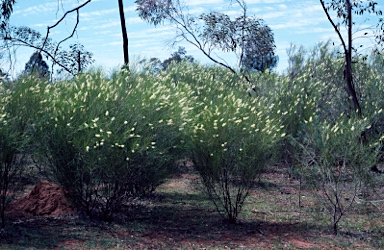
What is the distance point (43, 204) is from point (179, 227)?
2424 millimetres

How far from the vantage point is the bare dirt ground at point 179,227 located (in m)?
8.46

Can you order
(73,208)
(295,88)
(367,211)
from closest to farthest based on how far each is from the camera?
1. (73,208)
2. (367,211)
3. (295,88)

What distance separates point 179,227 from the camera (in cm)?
968

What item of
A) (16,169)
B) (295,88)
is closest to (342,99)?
(295,88)

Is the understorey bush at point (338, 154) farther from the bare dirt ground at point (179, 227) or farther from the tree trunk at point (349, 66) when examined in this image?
the tree trunk at point (349, 66)

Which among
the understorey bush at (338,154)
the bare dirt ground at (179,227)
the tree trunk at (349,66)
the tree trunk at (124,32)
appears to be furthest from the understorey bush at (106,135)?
the tree trunk at (124,32)

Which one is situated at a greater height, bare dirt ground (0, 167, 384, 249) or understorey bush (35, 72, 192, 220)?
understorey bush (35, 72, 192, 220)

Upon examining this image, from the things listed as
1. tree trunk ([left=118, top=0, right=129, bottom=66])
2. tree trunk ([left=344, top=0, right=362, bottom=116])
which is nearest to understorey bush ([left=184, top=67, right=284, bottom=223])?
tree trunk ([left=344, top=0, right=362, bottom=116])

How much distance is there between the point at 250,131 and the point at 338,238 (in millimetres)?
2193

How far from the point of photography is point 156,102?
9.00 meters

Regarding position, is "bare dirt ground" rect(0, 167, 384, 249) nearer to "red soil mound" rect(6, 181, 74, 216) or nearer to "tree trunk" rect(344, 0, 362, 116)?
"red soil mound" rect(6, 181, 74, 216)

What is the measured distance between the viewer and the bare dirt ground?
846 cm

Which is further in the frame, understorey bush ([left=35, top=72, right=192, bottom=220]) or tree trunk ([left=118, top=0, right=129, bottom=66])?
tree trunk ([left=118, top=0, right=129, bottom=66])

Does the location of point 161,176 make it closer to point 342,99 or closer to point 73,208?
point 73,208
